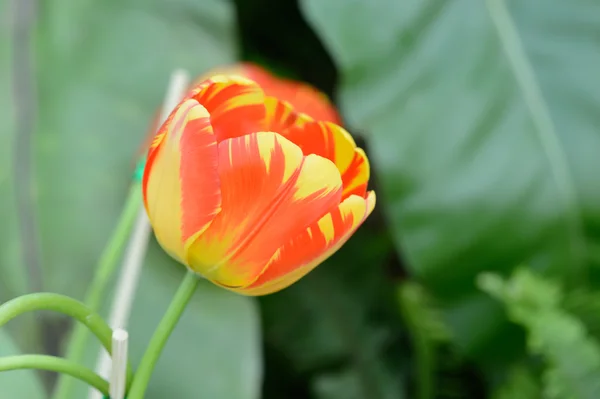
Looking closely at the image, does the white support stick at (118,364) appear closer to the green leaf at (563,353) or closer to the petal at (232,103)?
the petal at (232,103)

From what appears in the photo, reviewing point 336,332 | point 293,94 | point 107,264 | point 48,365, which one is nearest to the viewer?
point 48,365

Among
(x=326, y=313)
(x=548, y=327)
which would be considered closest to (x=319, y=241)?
(x=548, y=327)

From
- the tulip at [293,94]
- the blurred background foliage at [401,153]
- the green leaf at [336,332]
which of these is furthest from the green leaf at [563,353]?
the green leaf at [336,332]

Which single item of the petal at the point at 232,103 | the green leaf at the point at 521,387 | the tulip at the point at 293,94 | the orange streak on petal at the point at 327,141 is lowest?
the green leaf at the point at 521,387

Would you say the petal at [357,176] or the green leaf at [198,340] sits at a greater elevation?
the petal at [357,176]

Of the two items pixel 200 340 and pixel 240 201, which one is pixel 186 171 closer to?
pixel 240 201

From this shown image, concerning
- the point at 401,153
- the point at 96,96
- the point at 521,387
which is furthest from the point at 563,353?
the point at 96,96
